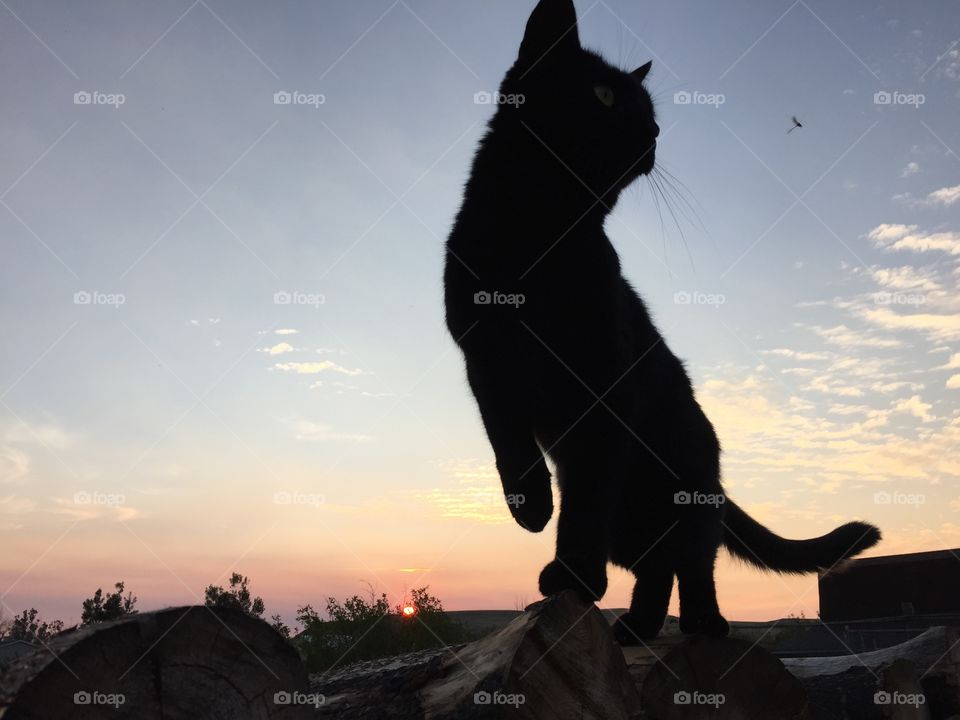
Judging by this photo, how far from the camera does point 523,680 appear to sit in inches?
108

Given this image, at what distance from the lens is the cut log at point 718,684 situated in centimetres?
368

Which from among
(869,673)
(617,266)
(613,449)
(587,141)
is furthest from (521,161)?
(869,673)

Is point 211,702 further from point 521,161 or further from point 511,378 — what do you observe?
point 521,161

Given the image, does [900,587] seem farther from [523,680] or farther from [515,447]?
[523,680]

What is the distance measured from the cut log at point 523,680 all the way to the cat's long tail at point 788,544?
2200mm

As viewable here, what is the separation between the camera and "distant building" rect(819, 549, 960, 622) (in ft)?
40.9

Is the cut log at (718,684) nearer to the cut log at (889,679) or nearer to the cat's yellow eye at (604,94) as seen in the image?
the cut log at (889,679)

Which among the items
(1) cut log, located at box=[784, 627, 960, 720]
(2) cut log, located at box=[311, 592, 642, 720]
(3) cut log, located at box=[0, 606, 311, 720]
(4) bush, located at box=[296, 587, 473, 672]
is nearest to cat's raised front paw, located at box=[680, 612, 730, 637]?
(2) cut log, located at box=[311, 592, 642, 720]

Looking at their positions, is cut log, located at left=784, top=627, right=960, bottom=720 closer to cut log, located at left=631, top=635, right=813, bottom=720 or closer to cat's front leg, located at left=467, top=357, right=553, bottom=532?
cut log, located at left=631, top=635, right=813, bottom=720

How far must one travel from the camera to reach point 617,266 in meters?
4.13

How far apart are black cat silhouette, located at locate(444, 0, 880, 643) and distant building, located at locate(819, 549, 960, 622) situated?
31.2ft

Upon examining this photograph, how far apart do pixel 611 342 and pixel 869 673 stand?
10.1ft

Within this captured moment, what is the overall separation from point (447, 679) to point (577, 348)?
1738 mm

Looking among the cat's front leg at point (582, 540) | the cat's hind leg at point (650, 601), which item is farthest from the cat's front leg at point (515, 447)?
the cat's hind leg at point (650, 601)
